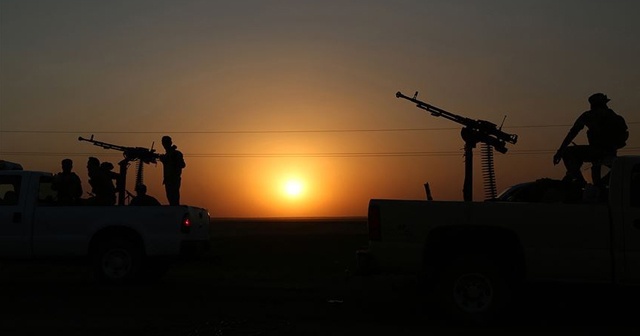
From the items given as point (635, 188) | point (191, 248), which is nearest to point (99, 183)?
point (191, 248)

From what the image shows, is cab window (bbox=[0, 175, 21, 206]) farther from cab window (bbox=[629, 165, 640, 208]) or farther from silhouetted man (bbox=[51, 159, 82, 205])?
cab window (bbox=[629, 165, 640, 208])

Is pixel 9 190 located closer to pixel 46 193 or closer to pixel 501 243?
pixel 46 193

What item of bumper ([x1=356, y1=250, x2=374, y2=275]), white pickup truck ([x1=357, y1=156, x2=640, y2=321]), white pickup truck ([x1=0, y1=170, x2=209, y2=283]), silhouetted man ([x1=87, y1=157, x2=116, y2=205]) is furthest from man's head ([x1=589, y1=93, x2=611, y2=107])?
silhouetted man ([x1=87, y1=157, x2=116, y2=205])

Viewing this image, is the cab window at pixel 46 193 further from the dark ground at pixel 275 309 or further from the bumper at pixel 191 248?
the bumper at pixel 191 248

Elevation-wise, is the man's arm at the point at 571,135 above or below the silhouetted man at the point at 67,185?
above

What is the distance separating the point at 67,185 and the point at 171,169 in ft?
8.52

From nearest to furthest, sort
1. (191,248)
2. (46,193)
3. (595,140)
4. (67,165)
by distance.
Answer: (595,140) → (191,248) → (46,193) → (67,165)

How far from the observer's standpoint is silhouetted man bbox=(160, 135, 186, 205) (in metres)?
15.7

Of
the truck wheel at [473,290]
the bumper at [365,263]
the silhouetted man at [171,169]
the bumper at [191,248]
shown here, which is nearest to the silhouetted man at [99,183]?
the silhouetted man at [171,169]

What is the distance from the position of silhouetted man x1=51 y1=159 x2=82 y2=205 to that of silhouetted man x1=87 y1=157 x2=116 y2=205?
1.54ft

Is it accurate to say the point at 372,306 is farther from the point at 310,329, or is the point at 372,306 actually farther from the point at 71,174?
the point at 71,174

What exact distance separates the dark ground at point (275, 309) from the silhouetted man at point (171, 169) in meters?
1.87

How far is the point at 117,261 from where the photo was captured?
42.8 feet

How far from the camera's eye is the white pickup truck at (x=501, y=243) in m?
8.62
